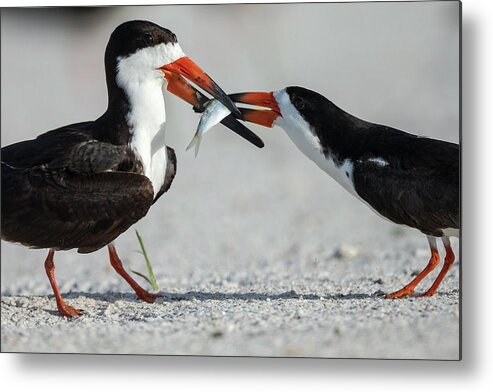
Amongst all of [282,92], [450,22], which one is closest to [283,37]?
[282,92]

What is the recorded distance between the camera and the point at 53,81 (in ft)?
18.1

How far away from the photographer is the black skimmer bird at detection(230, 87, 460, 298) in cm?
431

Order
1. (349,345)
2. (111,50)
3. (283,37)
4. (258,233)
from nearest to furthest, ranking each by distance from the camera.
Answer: (349,345)
(111,50)
(283,37)
(258,233)

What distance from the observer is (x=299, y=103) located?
4.57 metres

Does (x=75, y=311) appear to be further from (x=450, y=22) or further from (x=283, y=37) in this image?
(x=450, y=22)

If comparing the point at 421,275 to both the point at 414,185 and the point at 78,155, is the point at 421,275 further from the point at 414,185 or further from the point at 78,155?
the point at 78,155

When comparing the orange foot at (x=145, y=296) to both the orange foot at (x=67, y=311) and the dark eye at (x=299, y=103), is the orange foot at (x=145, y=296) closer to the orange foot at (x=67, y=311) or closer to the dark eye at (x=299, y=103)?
the orange foot at (x=67, y=311)

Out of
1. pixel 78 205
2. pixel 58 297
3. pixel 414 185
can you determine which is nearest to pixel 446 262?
pixel 414 185

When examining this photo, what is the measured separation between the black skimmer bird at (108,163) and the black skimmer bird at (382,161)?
32 centimetres

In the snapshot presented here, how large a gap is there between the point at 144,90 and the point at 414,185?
4.43ft

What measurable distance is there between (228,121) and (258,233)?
230 cm

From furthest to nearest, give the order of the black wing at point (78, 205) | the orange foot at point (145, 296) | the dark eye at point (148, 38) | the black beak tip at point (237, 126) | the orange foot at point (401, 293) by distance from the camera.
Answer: the orange foot at point (145, 296), the black beak tip at point (237, 126), the orange foot at point (401, 293), the dark eye at point (148, 38), the black wing at point (78, 205)

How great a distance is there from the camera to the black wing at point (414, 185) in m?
4.30

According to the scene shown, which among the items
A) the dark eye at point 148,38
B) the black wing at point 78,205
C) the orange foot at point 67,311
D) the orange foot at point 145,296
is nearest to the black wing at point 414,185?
the black wing at point 78,205
